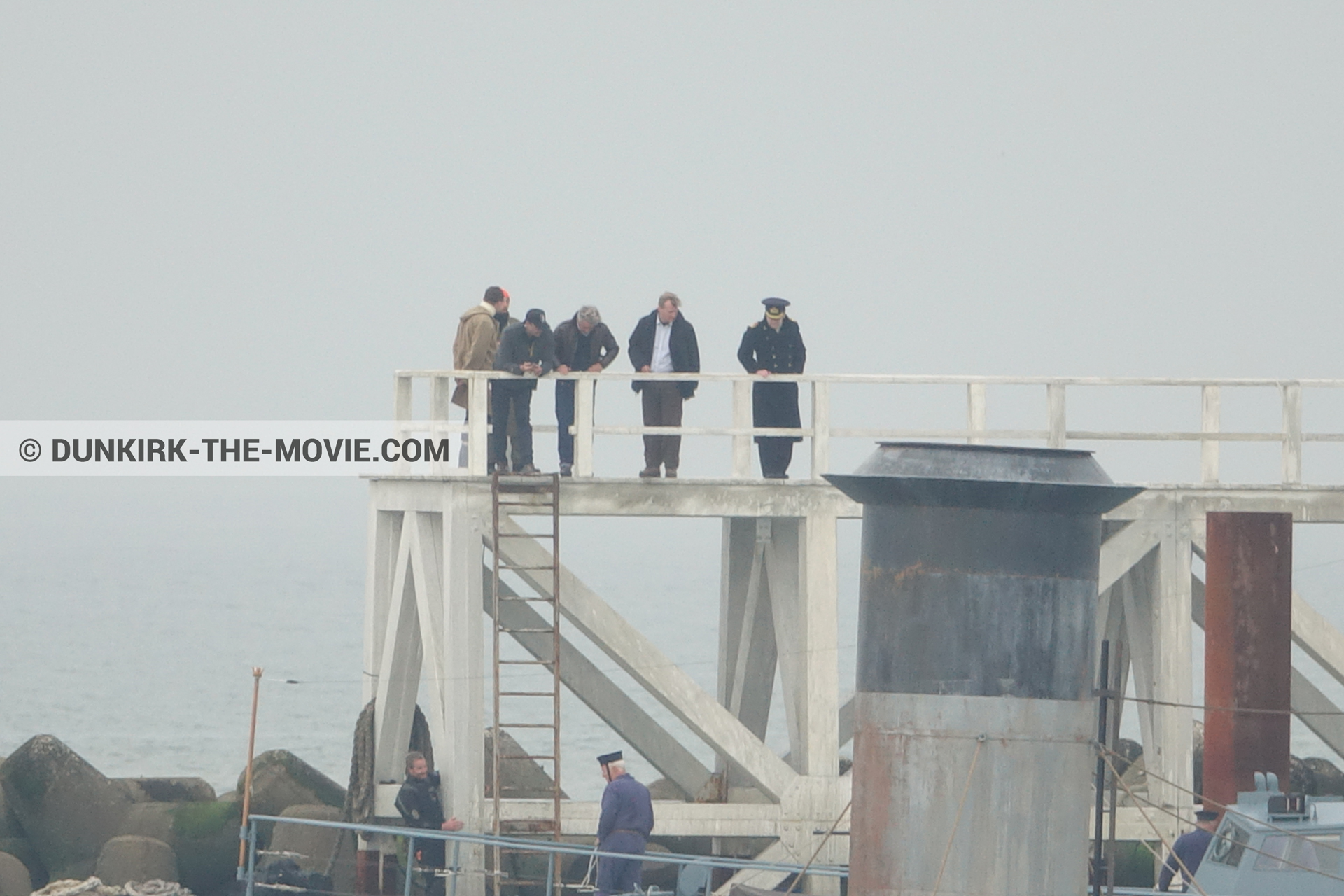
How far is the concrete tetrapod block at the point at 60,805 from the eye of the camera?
24.8 metres

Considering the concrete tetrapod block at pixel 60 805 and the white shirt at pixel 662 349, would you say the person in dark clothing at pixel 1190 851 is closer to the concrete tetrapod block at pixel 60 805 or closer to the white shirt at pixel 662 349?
the white shirt at pixel 662 349

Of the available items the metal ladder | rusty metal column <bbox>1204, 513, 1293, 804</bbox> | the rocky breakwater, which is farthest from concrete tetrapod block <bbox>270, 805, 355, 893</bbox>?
rusty metal column <bbox>1204, 513, 1293, 804</bbox>

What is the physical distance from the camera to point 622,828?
17.5 m

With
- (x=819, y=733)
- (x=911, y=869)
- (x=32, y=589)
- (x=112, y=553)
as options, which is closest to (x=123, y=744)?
(x=819, y=733)

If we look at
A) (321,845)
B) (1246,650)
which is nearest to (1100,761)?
(1246,650)

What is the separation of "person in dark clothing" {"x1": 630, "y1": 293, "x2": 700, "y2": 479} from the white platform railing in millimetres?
257

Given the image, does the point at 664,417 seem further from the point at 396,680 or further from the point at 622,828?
the point at 622,828

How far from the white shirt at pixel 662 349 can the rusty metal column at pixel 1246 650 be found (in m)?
5.29

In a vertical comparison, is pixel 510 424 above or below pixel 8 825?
above

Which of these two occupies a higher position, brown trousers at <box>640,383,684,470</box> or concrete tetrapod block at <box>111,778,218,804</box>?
brown trousers at <box>640,383,684,470</box>

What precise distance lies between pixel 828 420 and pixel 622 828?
15.7ft

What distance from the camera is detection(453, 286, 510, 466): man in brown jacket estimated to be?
21422mm

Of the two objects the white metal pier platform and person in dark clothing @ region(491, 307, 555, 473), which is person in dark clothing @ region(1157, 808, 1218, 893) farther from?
person in dark clothing @ region(491, 307, 555, 473)

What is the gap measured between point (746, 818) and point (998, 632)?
10753 mm
